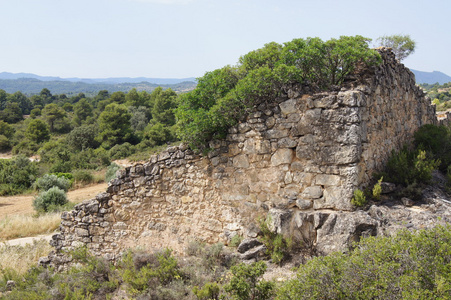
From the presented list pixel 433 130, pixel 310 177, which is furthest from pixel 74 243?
pixel 433 130

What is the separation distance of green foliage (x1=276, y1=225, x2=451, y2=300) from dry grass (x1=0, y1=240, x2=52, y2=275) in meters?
7.01

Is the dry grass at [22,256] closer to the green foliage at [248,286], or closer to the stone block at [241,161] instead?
the stone block at [241,161]

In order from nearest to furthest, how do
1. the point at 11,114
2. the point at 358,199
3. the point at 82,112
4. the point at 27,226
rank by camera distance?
the point at 358,199, the point at 27,226, the point at 11,114, the point at 82,112

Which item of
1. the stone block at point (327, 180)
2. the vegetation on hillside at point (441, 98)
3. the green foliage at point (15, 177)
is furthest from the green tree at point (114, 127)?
the stone block at point (327, 180)

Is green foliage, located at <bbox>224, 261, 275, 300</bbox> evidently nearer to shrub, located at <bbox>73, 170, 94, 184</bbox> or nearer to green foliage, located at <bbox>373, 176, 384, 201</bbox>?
green foliage, located at <bbox>373, 176, 384, 201</bbox>

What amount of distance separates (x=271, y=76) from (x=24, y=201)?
16625 millimetres

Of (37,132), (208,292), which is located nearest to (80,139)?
(37,132)

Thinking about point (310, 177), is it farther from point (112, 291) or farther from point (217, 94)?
point (112, 291)

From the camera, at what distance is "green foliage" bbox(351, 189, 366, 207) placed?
16.8 feet

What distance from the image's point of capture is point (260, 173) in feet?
19.7

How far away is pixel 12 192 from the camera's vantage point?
62.1 feet

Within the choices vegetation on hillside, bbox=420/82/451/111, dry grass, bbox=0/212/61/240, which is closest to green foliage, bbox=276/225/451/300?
dry grass, bbox=0/212/61/240

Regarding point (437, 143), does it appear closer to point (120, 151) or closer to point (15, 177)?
point (15, 177)

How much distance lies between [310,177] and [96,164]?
25213mm
